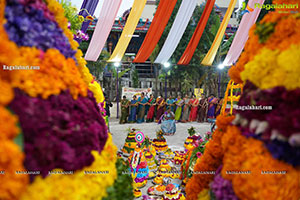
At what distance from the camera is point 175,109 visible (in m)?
12.2

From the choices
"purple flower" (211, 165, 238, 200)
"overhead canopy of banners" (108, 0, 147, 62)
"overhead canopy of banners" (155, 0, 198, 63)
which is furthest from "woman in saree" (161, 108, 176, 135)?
"purple flower" (211, 165, 238, 200)

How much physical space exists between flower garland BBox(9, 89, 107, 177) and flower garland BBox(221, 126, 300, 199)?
0.93m

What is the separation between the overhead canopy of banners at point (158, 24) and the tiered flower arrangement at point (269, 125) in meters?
→ 7.13

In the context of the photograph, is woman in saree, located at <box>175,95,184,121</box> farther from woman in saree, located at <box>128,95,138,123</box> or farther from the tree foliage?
the tree foliage

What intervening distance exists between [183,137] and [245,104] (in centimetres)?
704

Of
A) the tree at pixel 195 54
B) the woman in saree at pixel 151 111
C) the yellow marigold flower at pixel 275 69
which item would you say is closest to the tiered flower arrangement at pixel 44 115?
the yellow marigold flower at pixel 275 69

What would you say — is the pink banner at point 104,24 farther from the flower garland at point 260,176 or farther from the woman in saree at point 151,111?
the flower garland at point 260,176

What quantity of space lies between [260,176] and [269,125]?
1.01 ft

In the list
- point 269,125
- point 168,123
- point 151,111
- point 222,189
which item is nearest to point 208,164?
point 222,189

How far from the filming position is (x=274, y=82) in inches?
50.3

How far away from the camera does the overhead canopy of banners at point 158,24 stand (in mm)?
7965

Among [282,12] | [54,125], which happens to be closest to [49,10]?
[54,125]

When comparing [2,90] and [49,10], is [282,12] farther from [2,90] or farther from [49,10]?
[2,90]

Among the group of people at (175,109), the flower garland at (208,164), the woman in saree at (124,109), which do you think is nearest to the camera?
the flower garland at (208,164)
